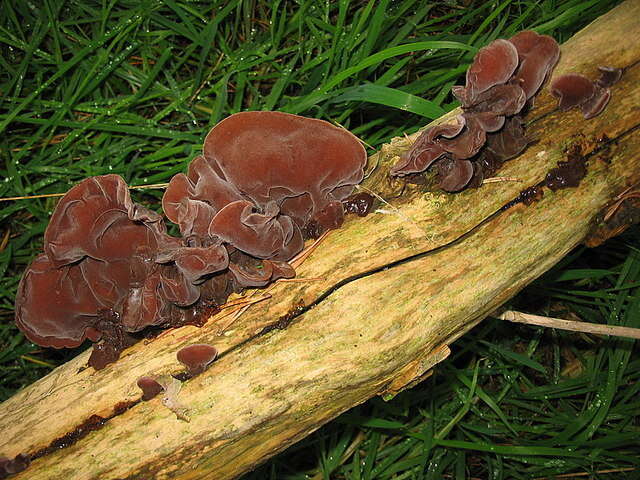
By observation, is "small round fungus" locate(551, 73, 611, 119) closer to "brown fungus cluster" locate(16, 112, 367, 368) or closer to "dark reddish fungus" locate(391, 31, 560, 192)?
"dark reddish fungus" locate(391, 31, 560, 192)

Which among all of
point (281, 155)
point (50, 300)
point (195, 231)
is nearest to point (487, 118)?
point (281, 155)

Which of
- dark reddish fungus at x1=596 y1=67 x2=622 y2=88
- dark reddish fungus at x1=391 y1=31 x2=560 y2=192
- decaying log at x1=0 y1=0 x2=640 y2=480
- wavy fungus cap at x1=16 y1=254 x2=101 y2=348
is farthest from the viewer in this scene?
wavy fungus cap at x1=16 y1=254 x2=101 y2=348

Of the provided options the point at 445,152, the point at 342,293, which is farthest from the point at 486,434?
the point at 445,152

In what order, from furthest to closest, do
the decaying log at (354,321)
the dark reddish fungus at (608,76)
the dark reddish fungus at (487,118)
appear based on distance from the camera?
the dark reddish fungus at (608,76) < the decaying log at (354,321) < the dark reddish fungus at (487,118)

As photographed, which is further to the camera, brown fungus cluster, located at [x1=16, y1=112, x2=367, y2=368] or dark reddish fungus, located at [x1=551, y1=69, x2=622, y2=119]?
dark reddish fungus, located at [x1=551, y1=69, x2=622, y2=119]

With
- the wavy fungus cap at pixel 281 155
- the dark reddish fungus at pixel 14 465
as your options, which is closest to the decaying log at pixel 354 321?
the dark reddish fungus at pixel 14 465

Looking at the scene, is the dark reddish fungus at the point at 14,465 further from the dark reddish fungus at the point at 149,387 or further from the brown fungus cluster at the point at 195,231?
the dark reddish fungus at the point at 149,387

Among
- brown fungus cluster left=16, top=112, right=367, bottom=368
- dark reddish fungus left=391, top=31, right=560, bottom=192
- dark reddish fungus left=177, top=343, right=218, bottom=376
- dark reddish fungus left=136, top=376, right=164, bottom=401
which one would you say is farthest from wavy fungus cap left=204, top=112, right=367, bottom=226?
dark reddish fungus left=136, top=376, right=164, bottom=401
